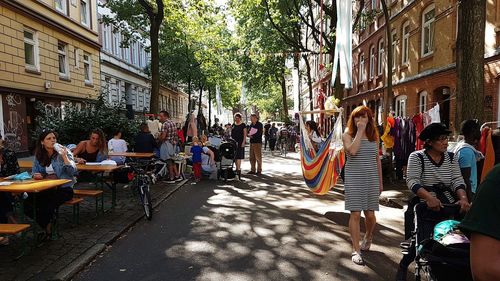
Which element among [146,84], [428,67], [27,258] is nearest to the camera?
[27,258]

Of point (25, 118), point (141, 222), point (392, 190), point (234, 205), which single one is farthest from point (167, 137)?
point (25, 118)

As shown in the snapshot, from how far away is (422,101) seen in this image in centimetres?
1792

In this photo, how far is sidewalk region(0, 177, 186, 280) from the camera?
14.7 feet

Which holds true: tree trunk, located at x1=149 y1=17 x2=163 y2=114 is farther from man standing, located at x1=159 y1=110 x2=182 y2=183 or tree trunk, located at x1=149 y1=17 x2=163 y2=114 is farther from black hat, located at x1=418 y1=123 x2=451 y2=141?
black hat, located at x1=418 y1=123 x2=451 y2=141

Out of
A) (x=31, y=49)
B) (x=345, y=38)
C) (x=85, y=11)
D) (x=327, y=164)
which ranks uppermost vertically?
(x=85, y=11)

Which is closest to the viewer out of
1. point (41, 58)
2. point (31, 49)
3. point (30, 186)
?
point (30, 186)

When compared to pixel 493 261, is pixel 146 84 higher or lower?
higher

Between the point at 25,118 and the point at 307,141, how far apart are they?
519 inches

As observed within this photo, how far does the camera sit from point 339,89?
1591 cm

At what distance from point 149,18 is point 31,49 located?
7009mm

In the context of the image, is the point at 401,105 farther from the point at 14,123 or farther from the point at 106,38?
the point at 106,38

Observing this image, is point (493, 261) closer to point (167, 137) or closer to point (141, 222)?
point (141, 222)

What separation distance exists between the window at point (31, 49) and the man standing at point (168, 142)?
416 inches

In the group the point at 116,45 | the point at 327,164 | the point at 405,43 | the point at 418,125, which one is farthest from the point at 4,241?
the point at 116,45
